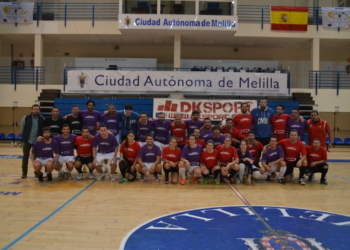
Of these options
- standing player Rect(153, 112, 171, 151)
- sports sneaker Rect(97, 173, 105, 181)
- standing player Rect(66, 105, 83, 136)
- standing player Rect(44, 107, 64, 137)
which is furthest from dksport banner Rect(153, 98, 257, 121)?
sports sneaker Rect(97, 173, 105, 181)

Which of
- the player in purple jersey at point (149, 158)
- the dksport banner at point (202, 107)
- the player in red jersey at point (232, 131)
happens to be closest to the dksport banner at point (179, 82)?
the dksport banner at point (202, 107)

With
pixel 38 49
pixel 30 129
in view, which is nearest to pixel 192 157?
pixel 30 129

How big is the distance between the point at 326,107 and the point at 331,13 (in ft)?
16.2

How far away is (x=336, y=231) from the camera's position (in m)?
4.23

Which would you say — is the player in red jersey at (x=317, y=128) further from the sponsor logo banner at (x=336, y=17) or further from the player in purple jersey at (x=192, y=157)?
the sponsor logo banner at (x=336, y=17)

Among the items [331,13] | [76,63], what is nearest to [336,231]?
[331,13]

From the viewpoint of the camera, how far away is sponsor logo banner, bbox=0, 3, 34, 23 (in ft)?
55.1

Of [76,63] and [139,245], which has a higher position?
[76,63]

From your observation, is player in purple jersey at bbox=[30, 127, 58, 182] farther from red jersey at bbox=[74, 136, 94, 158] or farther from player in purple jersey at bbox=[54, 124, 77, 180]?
red jersey at bbox=[74, 136, 94, 158]

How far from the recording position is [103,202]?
223 inches

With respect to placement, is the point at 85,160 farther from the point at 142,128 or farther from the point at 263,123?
the point at 263,123

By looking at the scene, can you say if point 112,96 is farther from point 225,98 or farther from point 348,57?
point 348,57

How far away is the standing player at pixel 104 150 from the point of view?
7641 millimetres

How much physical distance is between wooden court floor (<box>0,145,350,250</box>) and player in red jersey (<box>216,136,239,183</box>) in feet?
1.32
